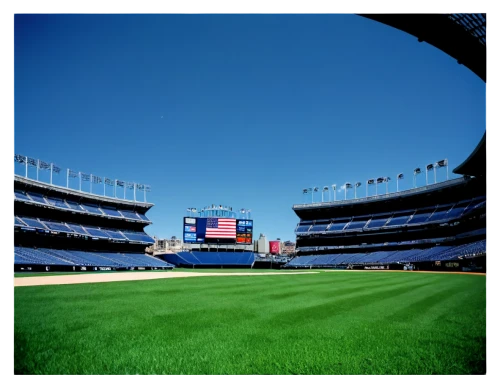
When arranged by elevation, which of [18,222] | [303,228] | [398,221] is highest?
[18,222]

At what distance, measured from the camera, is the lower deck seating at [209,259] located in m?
69.3

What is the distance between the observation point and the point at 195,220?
70438mm

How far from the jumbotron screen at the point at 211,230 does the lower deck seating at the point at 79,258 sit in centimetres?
1160

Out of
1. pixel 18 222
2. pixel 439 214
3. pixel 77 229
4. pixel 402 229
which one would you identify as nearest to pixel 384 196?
pixel 402 229

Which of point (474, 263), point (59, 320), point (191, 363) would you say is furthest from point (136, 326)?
point (474, 263)

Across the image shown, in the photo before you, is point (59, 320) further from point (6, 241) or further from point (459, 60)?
point (459, 60)

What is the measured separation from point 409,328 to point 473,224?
1833 inches

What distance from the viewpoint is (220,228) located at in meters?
70.6

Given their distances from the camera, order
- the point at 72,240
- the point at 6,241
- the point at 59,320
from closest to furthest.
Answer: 1. the point at 6,241
2. the point at 59,320
3. the point at 72,240

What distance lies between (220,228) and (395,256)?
3359 centimetres

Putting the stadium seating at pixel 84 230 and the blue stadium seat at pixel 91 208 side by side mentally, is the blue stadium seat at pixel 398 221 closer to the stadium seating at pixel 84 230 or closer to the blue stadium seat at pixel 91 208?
the stadium seating at pixel 84 230

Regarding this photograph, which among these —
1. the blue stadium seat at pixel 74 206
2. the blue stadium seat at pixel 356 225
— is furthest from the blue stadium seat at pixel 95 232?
the blue stadium seat at pixel 356 225

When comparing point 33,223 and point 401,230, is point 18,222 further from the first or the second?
point 401,230

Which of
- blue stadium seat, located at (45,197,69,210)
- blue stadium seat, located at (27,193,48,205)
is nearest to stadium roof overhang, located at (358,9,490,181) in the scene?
blue stadium seat, located at (27,193,48,205)
